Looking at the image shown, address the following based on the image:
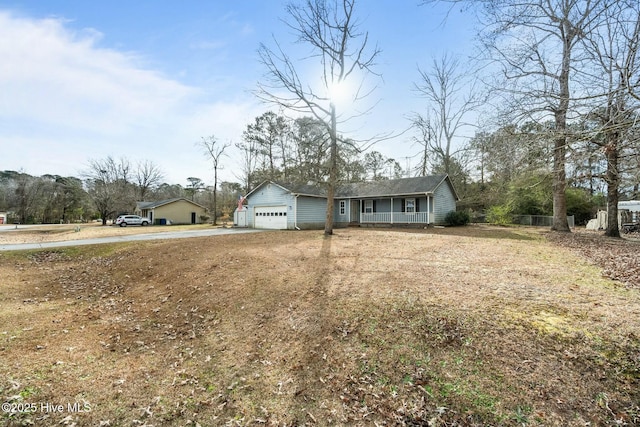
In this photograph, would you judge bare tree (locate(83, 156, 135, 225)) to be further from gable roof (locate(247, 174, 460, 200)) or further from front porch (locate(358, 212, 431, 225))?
front porch (locate(358, 212, 431, 225))

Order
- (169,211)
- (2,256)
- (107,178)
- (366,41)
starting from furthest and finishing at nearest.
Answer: (107,178), (169,211), (366,41), (2,256)

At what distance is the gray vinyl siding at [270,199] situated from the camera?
2284 cm

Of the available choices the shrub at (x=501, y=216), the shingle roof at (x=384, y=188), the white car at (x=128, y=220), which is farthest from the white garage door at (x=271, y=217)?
the shrub at (x=501, y=216)

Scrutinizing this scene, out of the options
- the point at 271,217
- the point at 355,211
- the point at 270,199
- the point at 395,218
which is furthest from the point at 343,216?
the point at 270,199

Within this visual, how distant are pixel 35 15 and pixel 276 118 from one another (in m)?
29.8

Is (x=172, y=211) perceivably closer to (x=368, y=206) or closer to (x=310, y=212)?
(x=310, y=212)

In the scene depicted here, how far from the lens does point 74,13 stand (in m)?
8.16

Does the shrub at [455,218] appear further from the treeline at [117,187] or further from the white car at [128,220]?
the white car at [128,220]

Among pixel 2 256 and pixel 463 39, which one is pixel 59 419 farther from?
pixel 2 256

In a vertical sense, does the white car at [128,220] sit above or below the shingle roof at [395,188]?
below

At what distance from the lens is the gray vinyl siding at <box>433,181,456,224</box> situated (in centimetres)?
2248

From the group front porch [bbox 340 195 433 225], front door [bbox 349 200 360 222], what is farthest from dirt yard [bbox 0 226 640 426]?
front door [bbox 349 200 360 222]

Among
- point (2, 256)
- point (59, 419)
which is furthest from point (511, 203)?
point (2, 256)

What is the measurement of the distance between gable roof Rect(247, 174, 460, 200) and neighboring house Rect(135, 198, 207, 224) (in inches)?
888
